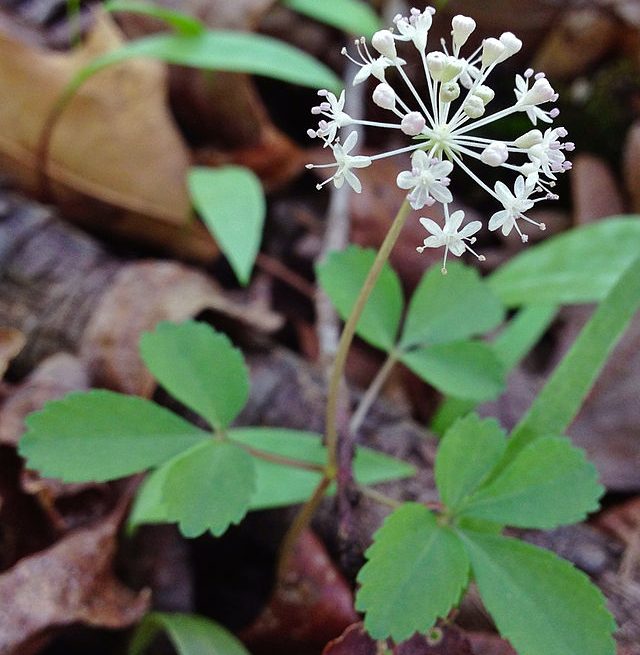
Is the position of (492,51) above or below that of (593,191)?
above

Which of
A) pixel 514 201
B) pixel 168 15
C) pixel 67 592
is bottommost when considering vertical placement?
pixel 67 592

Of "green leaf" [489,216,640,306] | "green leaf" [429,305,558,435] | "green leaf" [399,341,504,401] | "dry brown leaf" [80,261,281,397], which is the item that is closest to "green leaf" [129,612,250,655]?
"dry brown leaf" [80,261,281,397]

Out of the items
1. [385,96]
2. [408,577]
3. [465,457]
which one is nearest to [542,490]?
[465,457]

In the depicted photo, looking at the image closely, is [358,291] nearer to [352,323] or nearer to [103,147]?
[352,323]

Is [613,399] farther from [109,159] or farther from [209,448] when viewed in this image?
[109,159]

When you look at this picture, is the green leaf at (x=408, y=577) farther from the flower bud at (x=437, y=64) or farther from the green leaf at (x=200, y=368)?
the flower bud at (x=437, y=64)

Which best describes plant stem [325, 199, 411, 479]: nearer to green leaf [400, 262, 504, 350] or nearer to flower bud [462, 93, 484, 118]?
flower bud [462, 93, 484, 118]
